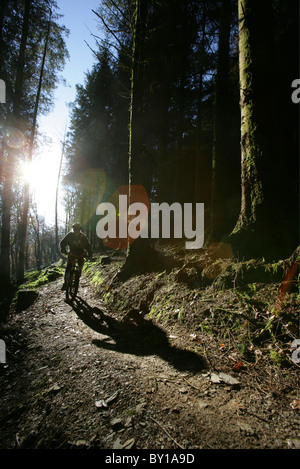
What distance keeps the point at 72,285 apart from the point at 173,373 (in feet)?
16.9

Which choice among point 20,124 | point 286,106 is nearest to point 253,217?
point 286,106

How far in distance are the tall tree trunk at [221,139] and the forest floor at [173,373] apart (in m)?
2.72

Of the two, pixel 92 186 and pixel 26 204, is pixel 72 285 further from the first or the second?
pixel 92 186

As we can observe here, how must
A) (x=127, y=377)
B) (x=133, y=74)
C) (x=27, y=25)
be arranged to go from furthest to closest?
(x=27, y=25)
(x=133, y=74)
(x=127, y=377)

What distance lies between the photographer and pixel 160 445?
169 cm

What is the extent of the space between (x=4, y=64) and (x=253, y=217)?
14.9 metres

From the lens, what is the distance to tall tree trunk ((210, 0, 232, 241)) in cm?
719

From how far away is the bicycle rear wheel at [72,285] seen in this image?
267 inches

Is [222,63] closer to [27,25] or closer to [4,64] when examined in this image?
[27,25]

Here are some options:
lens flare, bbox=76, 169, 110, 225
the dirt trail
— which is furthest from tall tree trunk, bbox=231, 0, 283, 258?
lens flare, bbox=76, 169, 110, 225

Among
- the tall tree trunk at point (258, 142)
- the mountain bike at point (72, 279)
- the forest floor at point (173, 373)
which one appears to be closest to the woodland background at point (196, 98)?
the tall tree trunk at point (258, 142)

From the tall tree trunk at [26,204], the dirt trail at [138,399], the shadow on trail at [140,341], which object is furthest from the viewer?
the tall tree trunk at [26,204]

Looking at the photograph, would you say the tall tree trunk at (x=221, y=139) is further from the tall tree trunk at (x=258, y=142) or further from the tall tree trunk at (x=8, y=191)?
the tall tree trunk at (x=8, y=191)

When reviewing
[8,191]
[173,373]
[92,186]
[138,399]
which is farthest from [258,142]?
[92,186]
